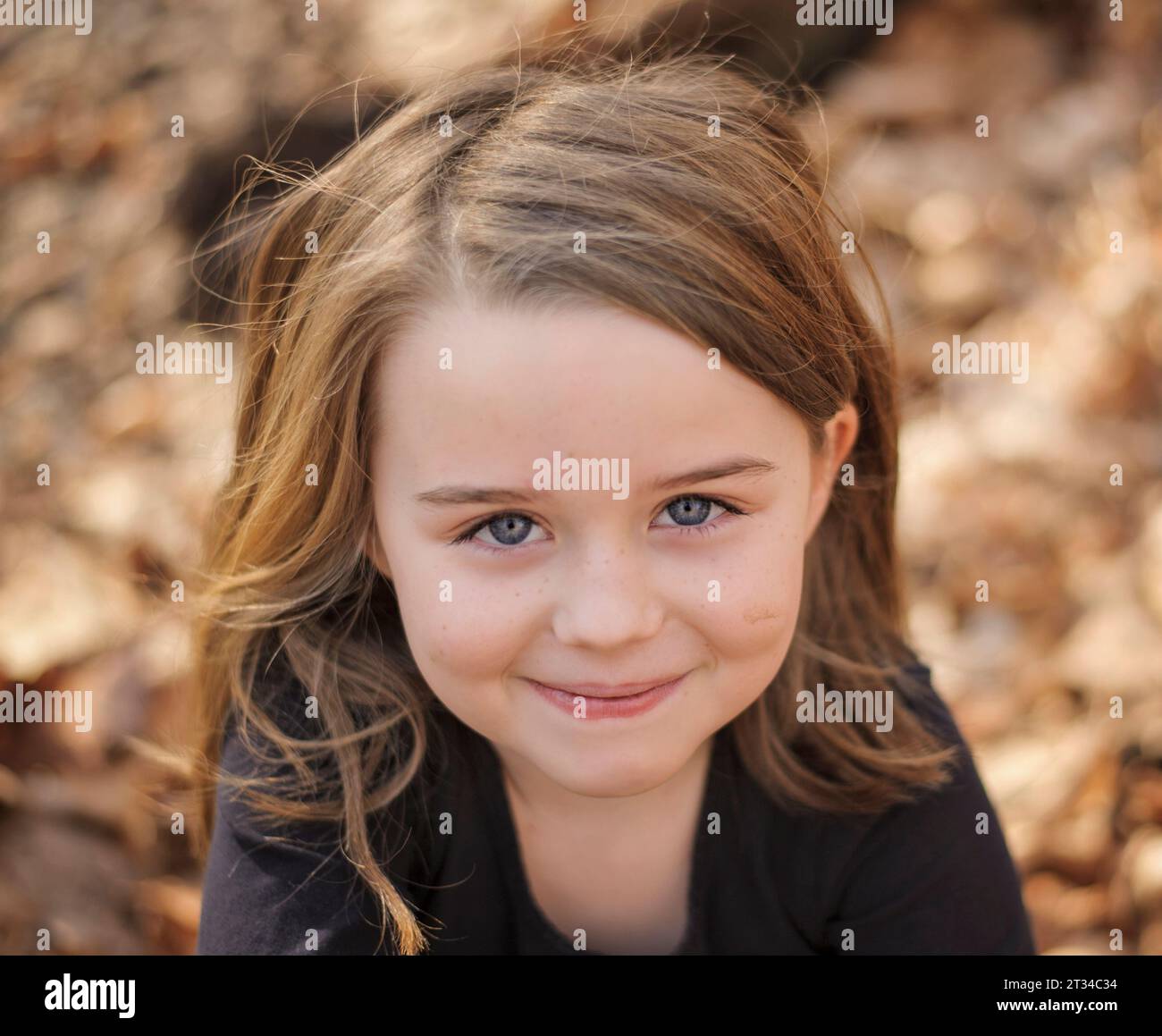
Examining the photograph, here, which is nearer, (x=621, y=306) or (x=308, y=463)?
(x=621, y=306)

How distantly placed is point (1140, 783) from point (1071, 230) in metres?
1.36

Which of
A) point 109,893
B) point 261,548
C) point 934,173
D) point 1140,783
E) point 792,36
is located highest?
point 792,36

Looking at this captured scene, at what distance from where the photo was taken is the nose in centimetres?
107

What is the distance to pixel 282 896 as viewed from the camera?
1.34 m

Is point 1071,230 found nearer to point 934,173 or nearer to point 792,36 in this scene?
point 934,173

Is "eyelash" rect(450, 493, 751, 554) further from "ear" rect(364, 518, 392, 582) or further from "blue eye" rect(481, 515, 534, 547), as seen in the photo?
"ear" rect(364, 518, 392, 582)

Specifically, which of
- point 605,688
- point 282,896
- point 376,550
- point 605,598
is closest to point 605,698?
point 605,688

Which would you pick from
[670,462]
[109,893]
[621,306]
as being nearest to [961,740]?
[670,462]

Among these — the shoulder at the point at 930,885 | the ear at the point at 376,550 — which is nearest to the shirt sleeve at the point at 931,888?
the shoulder at the point at 930,885

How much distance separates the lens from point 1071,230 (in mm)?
2689

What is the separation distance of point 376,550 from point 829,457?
50 cm

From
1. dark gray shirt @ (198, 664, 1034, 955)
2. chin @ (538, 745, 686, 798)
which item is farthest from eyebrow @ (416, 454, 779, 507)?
dark gray shirt @ (198, 664, 1034, 955)

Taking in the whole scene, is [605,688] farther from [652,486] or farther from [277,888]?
[277,888]

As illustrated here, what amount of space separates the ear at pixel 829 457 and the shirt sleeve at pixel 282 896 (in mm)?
642
